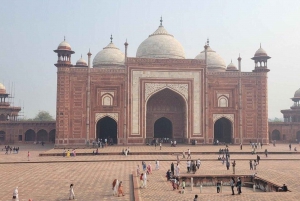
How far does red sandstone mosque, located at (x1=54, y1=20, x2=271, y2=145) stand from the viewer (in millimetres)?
22875

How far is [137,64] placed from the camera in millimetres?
23688

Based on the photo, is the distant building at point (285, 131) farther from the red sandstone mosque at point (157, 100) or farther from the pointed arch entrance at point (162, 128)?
the pointed arch entrance at point (162, 128)

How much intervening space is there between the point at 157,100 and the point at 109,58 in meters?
6.44

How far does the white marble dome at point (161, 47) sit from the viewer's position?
26234 millimetres

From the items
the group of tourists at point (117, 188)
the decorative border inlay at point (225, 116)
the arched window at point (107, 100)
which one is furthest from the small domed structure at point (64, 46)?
the group of tourists at point (117, 188)

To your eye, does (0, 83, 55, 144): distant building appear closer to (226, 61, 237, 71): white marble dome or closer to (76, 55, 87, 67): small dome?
(76, 55, 87, 67): small dome

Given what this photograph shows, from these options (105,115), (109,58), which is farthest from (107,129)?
(109,58)

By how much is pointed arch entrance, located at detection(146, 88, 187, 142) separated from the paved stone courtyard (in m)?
7.56

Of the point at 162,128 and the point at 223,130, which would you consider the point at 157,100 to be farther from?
the point at 223,130

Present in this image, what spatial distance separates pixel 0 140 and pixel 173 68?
51.9 feet

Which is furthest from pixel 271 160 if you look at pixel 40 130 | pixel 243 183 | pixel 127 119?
pixel 40 130

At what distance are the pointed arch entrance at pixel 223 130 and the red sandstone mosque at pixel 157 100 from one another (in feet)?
0.32

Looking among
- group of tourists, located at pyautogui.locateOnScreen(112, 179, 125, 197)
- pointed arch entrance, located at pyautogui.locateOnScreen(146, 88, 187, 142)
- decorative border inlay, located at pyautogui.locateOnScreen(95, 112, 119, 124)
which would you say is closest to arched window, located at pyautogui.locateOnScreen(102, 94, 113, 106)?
decorative border inlay, located at pyautogui.locateOnScreen(95, 112, 119, 124)

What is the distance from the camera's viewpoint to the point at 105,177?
1145 centimetres
